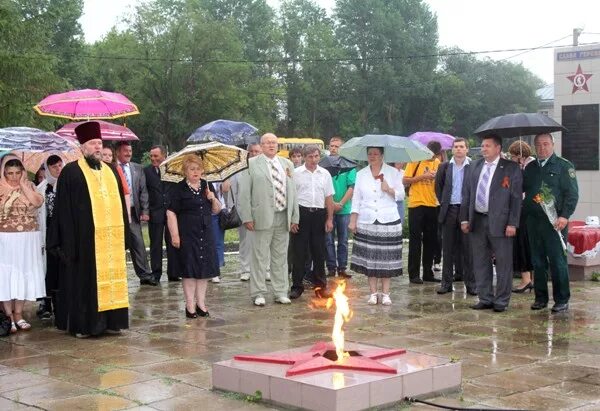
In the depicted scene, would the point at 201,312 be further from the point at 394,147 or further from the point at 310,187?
the point at 394,147

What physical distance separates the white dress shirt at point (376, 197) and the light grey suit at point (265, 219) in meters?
0.75

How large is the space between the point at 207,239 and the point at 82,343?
6.07 ft

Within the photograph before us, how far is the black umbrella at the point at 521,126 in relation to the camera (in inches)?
379

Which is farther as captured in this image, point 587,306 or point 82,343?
point 587,306

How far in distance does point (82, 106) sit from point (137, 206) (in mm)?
1530

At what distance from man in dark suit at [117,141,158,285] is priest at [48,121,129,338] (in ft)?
10.9

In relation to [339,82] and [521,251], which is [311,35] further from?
[521,251]

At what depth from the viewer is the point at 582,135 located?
14.5m

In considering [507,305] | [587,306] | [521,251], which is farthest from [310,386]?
[521,251]

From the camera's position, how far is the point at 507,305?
970 cm

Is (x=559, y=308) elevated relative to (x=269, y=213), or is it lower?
lower

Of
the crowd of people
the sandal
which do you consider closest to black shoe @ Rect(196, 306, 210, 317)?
the crowd of people

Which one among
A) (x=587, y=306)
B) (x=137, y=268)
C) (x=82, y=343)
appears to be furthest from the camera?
(x=137, y=268)

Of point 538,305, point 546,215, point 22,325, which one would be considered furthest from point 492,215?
point 22,325
